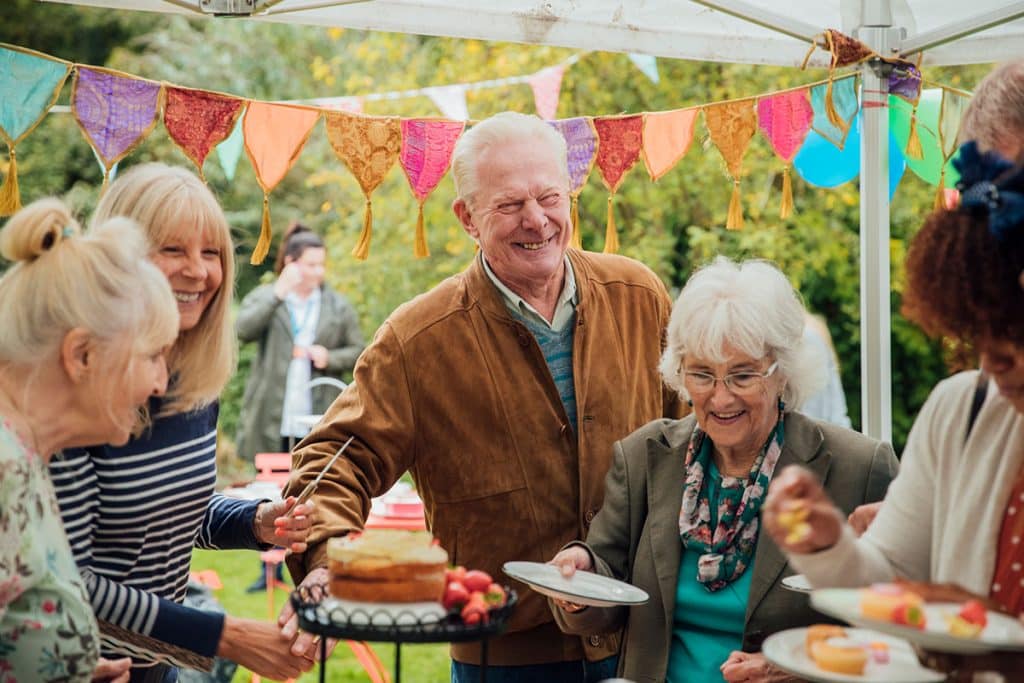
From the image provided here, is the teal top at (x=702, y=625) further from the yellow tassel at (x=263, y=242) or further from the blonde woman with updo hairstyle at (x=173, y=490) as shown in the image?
the yellow tassel at (x=263, y=242)

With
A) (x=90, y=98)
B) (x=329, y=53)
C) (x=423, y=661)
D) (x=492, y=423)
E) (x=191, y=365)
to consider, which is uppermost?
(x=329, y=53)

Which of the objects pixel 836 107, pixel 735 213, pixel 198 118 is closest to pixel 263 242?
pixel 198 118

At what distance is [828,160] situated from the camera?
4211mm

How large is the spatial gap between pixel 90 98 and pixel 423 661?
139 inches

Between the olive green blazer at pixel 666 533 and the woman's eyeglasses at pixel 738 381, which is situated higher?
the woman's eyeglasses at pixel 738 381

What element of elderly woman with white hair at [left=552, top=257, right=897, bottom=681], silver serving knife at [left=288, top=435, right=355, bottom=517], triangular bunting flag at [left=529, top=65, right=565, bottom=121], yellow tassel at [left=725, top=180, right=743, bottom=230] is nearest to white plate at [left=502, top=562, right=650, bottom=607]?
elderly woman with white hair at [left=552, top=257, right=897, bottom=681]

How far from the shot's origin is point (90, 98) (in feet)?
11.3

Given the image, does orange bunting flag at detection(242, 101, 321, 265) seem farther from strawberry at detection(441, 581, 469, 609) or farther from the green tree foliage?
the green tree foliage

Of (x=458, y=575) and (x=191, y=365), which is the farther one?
(x=191, y=365)

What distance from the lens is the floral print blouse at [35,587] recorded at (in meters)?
1.85

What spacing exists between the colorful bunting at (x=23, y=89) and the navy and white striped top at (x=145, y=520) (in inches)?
46.0

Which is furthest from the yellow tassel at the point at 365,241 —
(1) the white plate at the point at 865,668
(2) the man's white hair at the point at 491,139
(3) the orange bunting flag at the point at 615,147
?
(1) the white plate at the point at 865,668

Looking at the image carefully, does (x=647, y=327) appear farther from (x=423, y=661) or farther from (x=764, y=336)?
(x=423, y=661)

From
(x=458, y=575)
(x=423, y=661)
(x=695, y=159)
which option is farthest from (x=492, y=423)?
(x=695, y=159)
